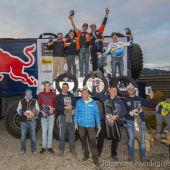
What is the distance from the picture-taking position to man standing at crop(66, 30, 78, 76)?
888 centimetres

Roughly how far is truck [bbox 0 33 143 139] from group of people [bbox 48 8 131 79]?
0.32 m

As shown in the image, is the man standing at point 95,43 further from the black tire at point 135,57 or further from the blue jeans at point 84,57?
the black tire at point 135,57

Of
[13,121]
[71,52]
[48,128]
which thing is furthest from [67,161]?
[71,52]

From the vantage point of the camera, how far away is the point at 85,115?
6.75 meters

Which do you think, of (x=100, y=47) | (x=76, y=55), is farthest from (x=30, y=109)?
(x=100, y=47)

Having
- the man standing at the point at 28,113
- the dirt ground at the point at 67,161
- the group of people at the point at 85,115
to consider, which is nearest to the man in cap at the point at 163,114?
the dirt ground at the point at 67,161

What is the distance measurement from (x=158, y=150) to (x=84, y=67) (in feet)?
10.6

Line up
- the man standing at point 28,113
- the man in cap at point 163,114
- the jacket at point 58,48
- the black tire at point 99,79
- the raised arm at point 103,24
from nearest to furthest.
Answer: the man standing at point 28,113, the black tire at point 99,79, the jacket at point 58,48, the raised arm at point 103,24, the man in cap at point 163,114

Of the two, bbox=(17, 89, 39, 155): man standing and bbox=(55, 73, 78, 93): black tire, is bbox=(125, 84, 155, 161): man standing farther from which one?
bbox=(17, 89, 39, 155): man standing

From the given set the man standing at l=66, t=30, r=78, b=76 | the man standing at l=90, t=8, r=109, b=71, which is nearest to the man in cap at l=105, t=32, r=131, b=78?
the man standing at l=90, t=8, r=109, b=71

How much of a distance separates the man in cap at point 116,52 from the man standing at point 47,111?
2.21 meters

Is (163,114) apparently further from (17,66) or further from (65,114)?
(17,66)

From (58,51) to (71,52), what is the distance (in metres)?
0.39

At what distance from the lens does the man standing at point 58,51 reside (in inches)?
349
